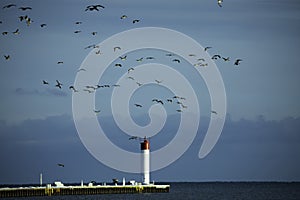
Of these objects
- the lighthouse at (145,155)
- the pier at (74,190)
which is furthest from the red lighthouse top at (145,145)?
the pier at (74,190)

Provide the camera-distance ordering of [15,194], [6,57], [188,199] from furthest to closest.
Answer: [188,199]
[15,194]
[6,57]

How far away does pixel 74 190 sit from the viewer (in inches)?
5650

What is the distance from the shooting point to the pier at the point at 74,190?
138 m

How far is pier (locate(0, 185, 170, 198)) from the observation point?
137750mm

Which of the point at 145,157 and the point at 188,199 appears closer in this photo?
the point at 145,157

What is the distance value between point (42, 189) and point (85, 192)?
795 centimetres

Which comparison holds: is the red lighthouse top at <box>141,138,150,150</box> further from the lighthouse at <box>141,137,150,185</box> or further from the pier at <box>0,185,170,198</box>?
the pier at <box>0,185,170,198</box>

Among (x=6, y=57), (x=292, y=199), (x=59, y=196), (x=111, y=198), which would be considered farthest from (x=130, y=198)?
(x=6, y=57)

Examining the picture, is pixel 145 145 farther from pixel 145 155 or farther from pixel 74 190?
pixel 74 190

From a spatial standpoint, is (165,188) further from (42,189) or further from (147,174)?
(42,189)

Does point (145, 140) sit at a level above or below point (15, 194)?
above

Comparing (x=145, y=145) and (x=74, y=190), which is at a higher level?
(x=145, y=145)

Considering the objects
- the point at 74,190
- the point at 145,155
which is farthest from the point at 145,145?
the point at 74,190

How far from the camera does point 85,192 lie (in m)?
145
